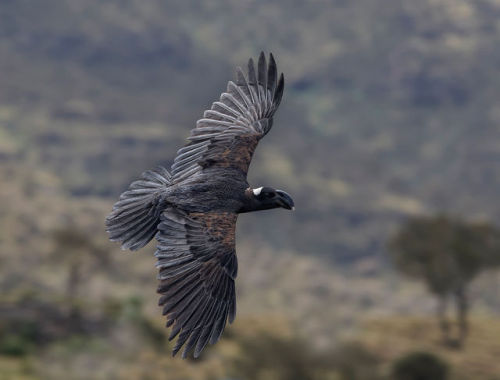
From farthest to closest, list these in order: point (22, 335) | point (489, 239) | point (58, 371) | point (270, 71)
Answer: point (489, 239) < point (22, 335) < point (58, 371) < point (270, 71)

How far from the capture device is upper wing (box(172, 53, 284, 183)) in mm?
12578

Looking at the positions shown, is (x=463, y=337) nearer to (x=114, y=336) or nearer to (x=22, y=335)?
(x=114, y=336)

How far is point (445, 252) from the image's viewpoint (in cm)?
6012

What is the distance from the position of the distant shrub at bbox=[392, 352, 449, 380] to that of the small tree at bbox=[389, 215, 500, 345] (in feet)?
35.2

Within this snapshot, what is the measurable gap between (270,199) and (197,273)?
1615mm

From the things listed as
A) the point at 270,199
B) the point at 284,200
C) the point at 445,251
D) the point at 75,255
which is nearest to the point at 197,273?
the point at 270,199

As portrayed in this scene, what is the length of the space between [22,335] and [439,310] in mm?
29481

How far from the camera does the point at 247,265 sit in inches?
7156

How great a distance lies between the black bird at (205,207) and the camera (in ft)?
34.3

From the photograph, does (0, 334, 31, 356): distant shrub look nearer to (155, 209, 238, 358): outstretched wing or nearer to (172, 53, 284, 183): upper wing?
(172, 53, 284, 183): upper wing

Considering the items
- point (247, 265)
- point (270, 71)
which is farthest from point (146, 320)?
point (247, 265)

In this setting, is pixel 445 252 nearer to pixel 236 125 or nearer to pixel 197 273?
pixel 236 125

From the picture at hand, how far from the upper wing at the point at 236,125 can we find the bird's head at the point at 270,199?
76cm

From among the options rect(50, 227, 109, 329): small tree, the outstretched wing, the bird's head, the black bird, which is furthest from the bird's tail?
rect(50, 227, 109, 329): small tree
